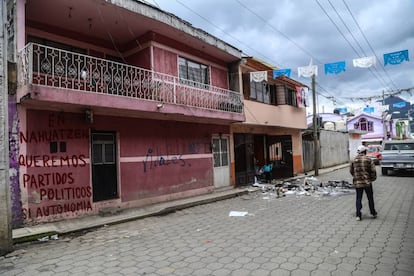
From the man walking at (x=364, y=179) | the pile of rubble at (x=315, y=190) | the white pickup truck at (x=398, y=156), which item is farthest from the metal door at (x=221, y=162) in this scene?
the white pickup truck at (x=398, y=156)

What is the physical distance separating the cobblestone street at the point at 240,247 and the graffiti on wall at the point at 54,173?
53.6 inches

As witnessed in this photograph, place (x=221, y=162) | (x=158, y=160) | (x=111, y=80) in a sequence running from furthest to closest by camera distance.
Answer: (x=221, y=162)
(x=158, y=160)
(x=111, y=80)

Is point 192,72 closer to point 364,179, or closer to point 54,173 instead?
point 54,173

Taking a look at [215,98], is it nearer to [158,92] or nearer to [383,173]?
[158,92]

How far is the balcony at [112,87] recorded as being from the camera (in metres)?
7.03

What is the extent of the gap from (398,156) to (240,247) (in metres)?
15.1

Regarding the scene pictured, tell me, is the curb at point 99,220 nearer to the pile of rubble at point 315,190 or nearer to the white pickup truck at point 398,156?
the pile of rubble at point 315,190

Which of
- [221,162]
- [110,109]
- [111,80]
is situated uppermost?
[111,80]

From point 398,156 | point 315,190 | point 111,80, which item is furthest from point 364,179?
point 398,156

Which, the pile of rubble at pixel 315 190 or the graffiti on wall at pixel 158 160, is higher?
the graffiti on wall at pixel 158 160

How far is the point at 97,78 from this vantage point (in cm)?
865

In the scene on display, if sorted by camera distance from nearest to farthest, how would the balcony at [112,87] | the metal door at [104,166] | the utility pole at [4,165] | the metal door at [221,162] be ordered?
1. the utility pole at [4,165]
2. the balcony at [112,87]
3. the metal door at [104,166]
4. the metal door at [221,162]

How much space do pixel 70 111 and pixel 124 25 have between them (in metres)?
3.42

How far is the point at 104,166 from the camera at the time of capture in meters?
8.95
